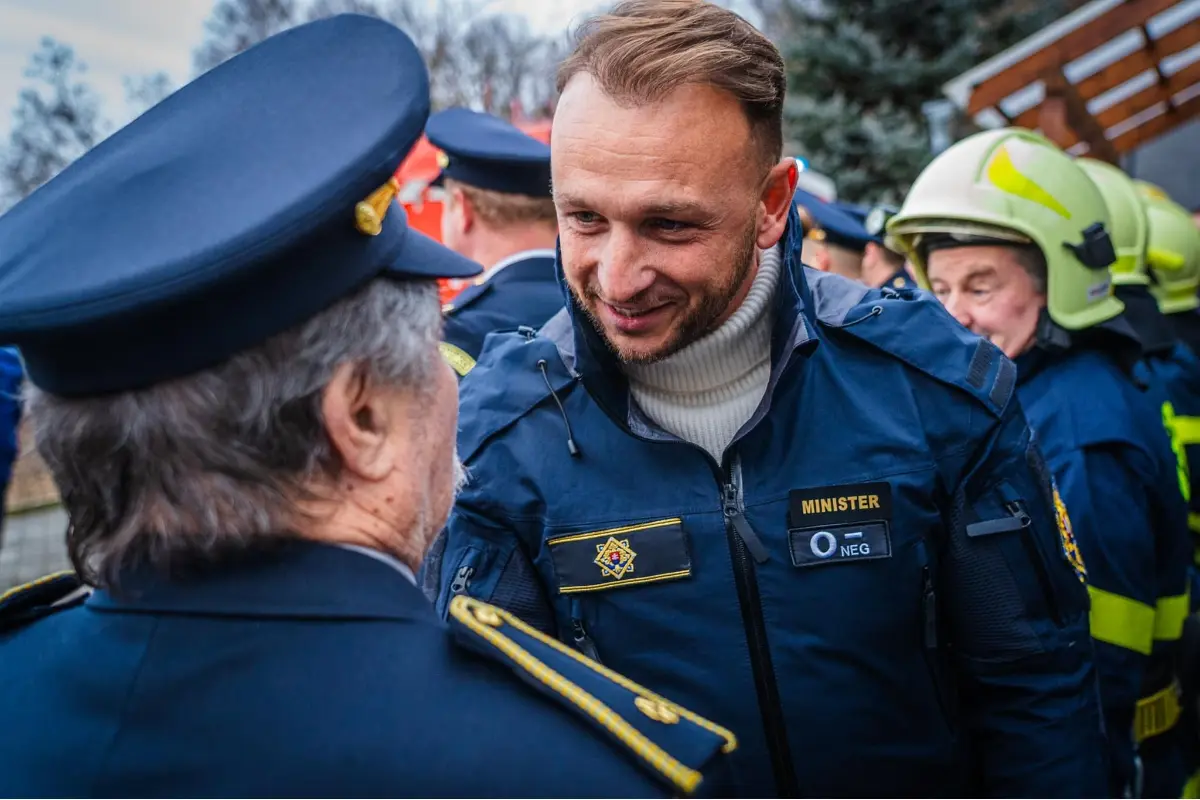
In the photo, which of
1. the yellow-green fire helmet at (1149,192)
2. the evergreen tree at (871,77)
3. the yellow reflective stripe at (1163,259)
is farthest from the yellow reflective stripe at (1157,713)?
the evergreen tree at (871,77)

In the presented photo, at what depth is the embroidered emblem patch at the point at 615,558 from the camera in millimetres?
2035

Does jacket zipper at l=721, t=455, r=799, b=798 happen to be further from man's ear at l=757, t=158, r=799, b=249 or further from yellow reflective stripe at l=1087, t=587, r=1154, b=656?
yellow reflective stripe at l=1087, t=587, r=1154, b=656

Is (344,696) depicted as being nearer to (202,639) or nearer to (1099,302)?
(202,639)

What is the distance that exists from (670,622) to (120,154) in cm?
128

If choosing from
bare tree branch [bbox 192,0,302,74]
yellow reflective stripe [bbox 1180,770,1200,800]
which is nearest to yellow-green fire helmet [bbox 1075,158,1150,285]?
yellow reflective stripe [bbox 1180,770,1200,800]

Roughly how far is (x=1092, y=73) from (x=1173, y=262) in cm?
408

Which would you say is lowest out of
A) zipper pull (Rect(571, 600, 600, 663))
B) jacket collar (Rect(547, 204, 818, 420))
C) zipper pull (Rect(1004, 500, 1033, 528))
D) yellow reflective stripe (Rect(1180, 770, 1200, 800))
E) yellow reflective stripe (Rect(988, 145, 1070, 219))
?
yellow reflective stripe (Rect(1180, 770, 1200, 800))

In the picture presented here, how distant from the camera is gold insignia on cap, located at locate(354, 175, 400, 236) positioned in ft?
4.38

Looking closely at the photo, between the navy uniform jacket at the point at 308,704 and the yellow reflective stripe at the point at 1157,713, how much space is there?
7.49 ft

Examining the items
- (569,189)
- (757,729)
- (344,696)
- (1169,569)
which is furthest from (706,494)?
(1169,569)

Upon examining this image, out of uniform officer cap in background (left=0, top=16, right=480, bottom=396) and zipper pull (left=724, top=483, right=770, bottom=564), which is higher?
uniform officer cap in background (left=0, top=16, right=480, bottom=396)

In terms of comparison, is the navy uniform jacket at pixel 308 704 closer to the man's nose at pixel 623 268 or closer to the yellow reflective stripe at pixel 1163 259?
the man's nose at pixel 623 268

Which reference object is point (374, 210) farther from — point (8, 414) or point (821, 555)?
point (8, 414)

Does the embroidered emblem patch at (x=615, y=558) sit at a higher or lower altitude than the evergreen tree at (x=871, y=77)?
higher
